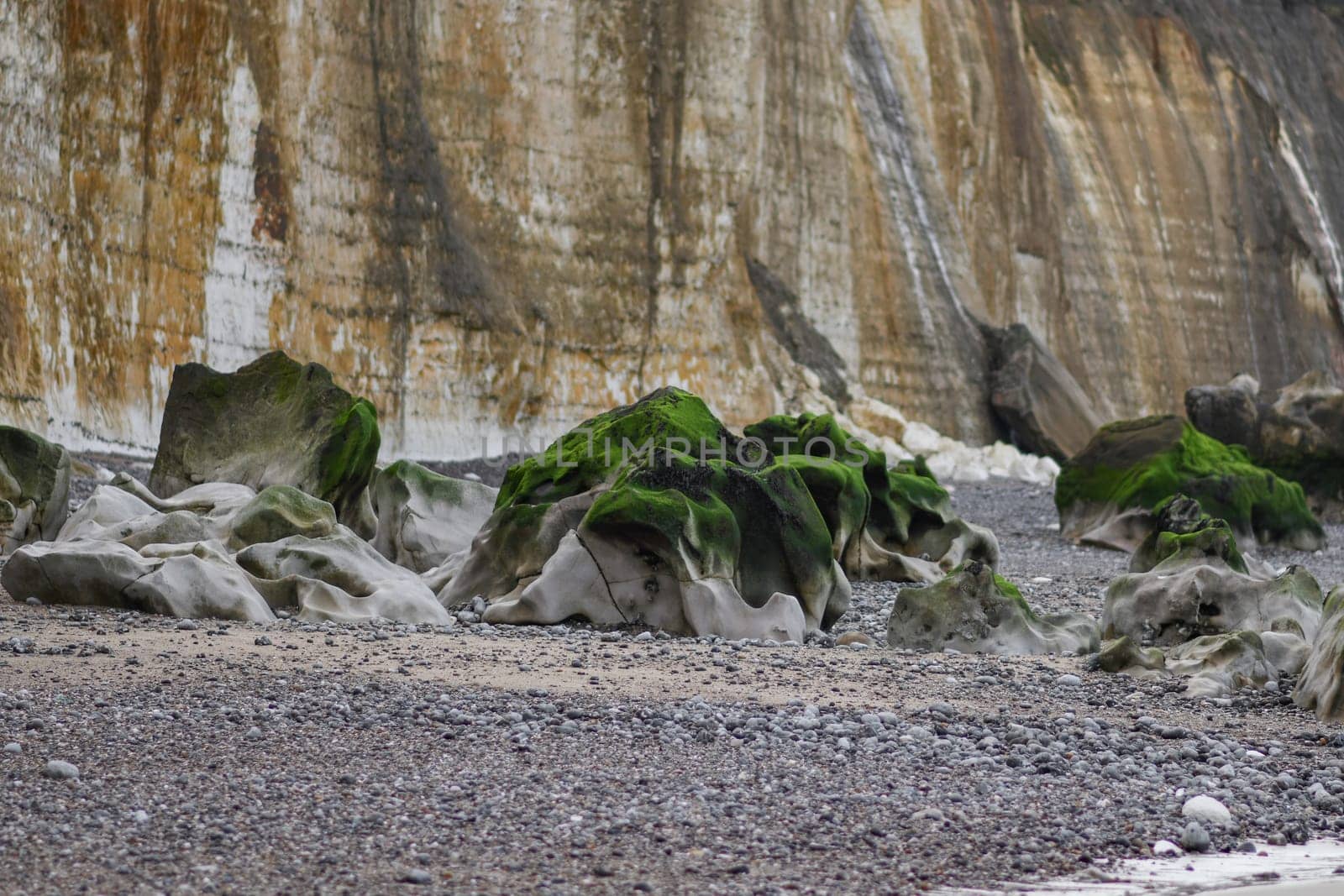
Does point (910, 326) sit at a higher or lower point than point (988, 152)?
lower

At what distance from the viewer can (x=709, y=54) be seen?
76.9ft

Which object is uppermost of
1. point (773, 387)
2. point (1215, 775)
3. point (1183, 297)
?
point (1183, 297)

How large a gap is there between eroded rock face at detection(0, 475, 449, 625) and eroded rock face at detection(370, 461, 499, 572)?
89 cm

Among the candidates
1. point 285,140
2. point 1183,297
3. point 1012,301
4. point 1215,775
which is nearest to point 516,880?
point 1215,775

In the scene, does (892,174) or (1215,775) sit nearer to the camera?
(1215,775)

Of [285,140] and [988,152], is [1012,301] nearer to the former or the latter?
[988,152]

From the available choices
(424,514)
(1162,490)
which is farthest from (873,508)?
(1162,490)

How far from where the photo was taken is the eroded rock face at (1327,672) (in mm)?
5539

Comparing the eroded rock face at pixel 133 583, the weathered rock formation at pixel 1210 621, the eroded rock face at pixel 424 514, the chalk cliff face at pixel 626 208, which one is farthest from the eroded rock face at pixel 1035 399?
the eroded rock face at pixel 133 583

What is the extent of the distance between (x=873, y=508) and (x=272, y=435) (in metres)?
4.15

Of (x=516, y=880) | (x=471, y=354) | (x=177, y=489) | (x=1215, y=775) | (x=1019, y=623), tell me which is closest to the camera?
(x=516, y=880)

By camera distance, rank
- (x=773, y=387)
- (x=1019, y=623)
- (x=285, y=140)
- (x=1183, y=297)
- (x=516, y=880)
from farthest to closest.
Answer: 1. (x=1183, y=297)
2. (x=773, y=387)
3. (x=285, y=140)
4. (x=1019, y=623)
5. (x=516, y=880)

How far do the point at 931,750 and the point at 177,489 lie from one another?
759 cm

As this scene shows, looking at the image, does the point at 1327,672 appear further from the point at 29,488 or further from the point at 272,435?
the point at 272,435
